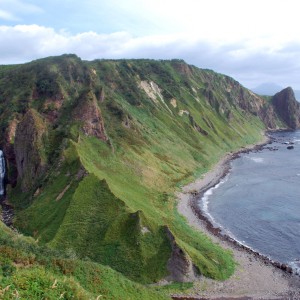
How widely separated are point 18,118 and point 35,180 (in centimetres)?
3412

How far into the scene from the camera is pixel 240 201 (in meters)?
106

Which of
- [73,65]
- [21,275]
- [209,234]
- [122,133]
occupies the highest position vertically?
[73,65]

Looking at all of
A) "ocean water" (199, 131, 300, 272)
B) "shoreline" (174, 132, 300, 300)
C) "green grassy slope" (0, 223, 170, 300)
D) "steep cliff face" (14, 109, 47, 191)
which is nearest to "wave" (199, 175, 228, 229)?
"ocean water" (199, 131, 300, 272)

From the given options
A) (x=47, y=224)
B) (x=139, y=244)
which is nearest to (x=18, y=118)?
(x=47, y=224)

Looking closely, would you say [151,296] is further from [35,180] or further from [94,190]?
[35,180]

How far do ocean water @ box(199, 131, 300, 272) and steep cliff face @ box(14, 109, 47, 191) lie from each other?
44.2m

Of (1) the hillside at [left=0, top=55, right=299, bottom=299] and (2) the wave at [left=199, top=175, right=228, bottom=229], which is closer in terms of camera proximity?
(1) the hillside at [left=0, top=55, right=299, bottom=299]

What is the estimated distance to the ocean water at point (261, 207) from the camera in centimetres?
7631

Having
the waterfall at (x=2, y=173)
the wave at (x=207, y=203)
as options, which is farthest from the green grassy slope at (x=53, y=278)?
the waterfall at (x=2, y=173)

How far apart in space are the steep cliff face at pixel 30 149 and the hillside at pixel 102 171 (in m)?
0.27

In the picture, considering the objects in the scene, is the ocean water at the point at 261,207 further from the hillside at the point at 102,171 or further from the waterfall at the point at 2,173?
the waterfall at the point at 2,173

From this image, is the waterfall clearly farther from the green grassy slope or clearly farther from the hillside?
the green grassy slope

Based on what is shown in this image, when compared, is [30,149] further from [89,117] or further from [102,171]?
[89,117]

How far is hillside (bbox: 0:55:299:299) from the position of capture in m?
62.3
